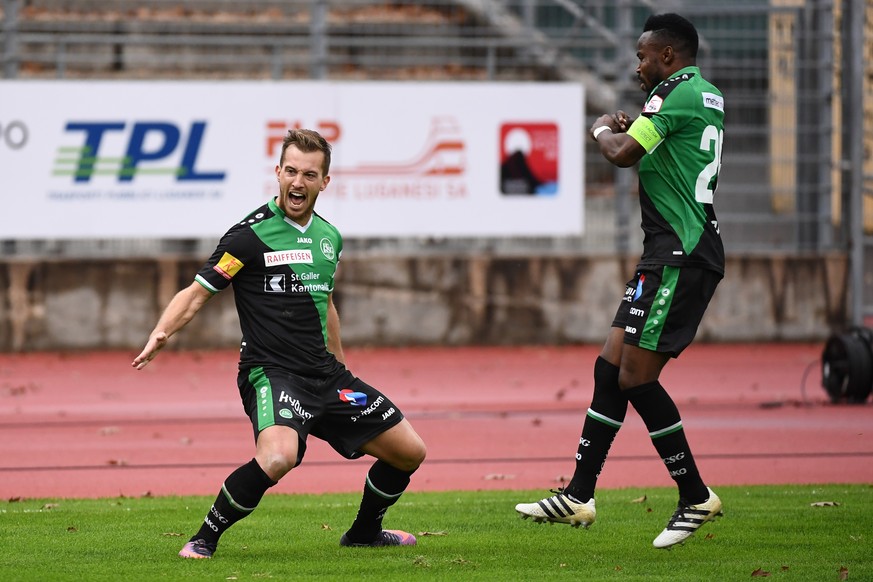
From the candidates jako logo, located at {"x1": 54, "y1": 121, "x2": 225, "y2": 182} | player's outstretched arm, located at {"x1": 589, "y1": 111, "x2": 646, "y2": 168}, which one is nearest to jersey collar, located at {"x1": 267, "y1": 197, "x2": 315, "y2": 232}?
player's outstretched arm, located at {"x1": 589, "y1": 111, "x2": 646, "y2": 168}

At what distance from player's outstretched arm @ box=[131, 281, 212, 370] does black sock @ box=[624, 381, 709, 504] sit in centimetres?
195

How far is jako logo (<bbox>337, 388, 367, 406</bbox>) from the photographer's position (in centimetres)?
671

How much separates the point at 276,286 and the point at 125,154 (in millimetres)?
11600

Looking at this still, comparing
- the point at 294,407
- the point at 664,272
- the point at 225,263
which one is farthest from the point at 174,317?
the point at 664,272

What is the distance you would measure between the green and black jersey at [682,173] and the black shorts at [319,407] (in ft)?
4.56

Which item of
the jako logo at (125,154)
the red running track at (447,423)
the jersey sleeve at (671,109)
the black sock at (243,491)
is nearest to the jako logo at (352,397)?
the black sock at (243,491)

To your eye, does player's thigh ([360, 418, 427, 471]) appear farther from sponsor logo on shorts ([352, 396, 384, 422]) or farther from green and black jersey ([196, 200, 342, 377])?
green and black jersey ([196, 200, 342, 377])

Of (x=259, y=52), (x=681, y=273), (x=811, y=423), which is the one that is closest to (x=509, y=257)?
(x=259, y=52)

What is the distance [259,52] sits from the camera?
19.1m

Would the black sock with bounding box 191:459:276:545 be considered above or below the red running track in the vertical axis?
above

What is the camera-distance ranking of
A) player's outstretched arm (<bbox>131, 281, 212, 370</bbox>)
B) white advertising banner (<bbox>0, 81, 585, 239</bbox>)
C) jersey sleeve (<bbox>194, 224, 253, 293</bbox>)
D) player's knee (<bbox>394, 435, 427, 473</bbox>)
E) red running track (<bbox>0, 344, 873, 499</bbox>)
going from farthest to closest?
white advertising banner (<bbox>0, 81, 585, 239</bbox>)
red running track (<bbox>0, 344, 873, 499</bbox>)
player's knee (<bbox>394, 435, 427, 473</bbox>)
jersey sleeve (<bbox>194, 224, 253, 293</bbox>)
player's outstretched arm (<bbox>131, 281, 212, 370</bbox>)

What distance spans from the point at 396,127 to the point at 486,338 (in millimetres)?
2819

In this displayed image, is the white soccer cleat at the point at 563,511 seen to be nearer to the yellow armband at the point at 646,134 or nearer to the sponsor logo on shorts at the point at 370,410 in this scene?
the sponsor logo on shorts at the point at 370,410

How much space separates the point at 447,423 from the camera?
12.3m
